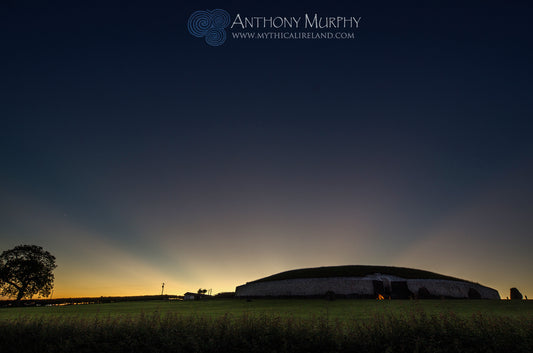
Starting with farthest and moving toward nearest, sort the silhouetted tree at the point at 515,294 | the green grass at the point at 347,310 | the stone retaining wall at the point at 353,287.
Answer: the stone retaining wall at the point at 353,287 < the silhouetted tree at the point at 515,294 < the green grass at the point at 347,310

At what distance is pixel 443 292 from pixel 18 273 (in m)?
95.0

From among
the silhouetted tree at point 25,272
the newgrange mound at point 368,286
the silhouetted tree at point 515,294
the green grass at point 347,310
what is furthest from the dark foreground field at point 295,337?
the silhouetted tree at point 25,272

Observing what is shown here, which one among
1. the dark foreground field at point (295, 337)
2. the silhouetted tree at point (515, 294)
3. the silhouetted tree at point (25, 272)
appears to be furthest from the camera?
the silhouetted tree at point (25, 272)

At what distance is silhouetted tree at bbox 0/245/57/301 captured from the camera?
77562mm

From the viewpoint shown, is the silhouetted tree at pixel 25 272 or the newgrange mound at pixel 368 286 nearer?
the newgrange mound at pixel 368 286

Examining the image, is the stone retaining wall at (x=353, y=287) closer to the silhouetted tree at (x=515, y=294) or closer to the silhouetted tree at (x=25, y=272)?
the silhouetted tree at (x=515, y=294)

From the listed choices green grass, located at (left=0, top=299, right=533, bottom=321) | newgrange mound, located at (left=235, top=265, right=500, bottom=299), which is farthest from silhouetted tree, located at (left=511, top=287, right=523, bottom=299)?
green grass, located at (left=0, top=299, right=533, bottom=321)

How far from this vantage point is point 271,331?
16.0 m

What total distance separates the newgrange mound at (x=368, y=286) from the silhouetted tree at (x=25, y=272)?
5912 centimetres

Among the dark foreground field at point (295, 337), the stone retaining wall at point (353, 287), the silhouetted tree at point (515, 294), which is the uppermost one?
the stone retaining wall at point (353, 287)

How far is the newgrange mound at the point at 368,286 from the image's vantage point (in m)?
53.5

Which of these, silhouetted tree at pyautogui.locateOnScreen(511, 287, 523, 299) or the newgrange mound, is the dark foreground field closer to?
the newgrange mound

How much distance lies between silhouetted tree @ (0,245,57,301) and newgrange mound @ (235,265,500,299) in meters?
59.1

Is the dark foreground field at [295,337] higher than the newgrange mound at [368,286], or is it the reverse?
the newgrange mound at [368,286]
